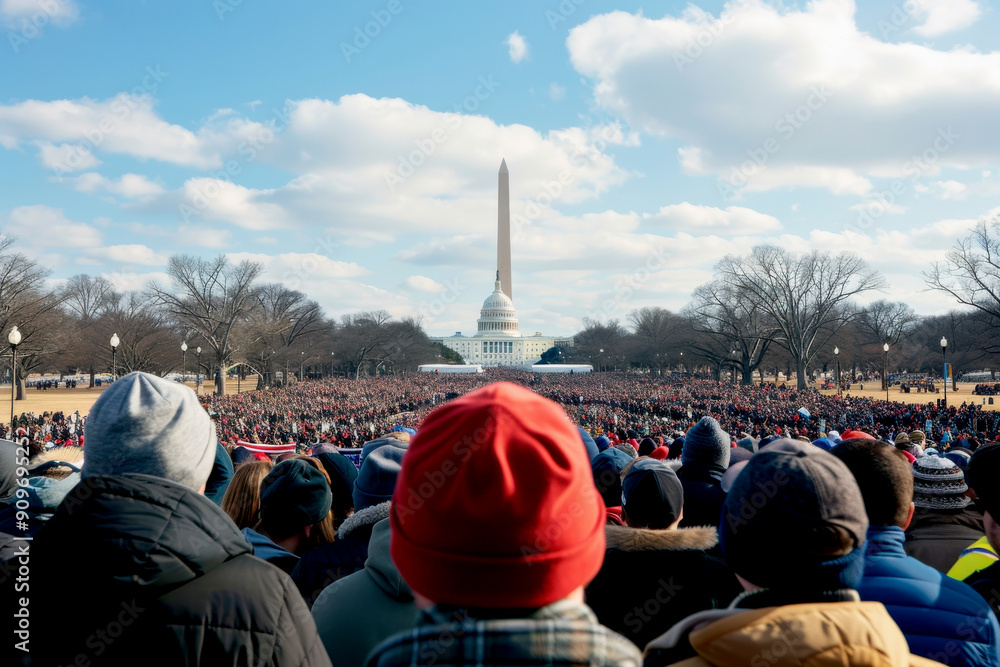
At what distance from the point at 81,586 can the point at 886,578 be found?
2.37m

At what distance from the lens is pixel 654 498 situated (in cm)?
314

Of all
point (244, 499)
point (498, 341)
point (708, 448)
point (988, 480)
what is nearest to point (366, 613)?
point (244, 499)

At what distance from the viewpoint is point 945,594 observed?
2131 millimetres

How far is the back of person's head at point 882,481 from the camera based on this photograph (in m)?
2.48

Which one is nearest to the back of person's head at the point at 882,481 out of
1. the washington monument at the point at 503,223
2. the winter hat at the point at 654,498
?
the winter hat at the point at 654,498

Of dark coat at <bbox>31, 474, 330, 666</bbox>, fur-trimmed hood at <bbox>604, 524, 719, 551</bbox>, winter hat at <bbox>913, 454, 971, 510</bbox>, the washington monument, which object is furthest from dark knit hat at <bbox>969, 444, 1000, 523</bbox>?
the washington monument

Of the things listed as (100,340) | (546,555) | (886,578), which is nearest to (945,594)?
(886,578)

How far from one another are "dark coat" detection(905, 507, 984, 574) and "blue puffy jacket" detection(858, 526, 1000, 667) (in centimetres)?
111

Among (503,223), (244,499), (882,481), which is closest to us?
(882,481)

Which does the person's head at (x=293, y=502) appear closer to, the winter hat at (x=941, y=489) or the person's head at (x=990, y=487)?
the person's head at (x=990, y=487)

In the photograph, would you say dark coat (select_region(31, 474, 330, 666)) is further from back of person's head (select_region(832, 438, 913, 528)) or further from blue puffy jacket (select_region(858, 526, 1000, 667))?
back of person's head (select_region(832, 438, 913, 528))

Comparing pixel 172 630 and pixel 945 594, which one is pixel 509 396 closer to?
pixel 172 630

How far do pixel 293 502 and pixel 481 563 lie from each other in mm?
2146

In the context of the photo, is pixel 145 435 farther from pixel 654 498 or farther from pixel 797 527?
pixel 654 498
